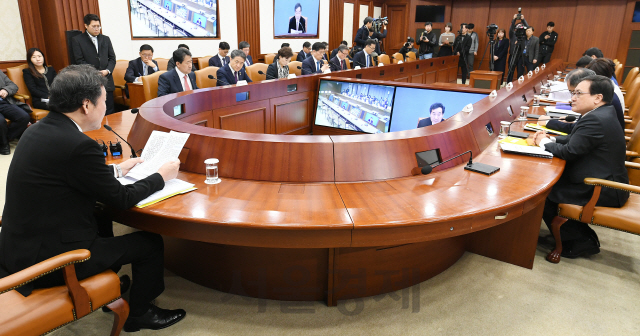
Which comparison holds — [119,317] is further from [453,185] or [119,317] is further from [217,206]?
[453,185]

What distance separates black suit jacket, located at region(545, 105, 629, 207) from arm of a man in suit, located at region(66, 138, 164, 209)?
2210 millimetres

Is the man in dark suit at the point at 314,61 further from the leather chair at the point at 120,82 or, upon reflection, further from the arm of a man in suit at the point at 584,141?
the arm of a man in suit at the point at 584,141

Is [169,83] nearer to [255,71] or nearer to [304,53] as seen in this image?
[255,71]

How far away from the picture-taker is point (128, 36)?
20.2 ft

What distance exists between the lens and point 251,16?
814cm

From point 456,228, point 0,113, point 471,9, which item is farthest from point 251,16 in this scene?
point 456,228

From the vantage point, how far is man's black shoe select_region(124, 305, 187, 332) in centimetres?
172

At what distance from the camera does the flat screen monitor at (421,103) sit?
13.3ft

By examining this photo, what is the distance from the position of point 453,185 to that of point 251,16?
23.8 feet

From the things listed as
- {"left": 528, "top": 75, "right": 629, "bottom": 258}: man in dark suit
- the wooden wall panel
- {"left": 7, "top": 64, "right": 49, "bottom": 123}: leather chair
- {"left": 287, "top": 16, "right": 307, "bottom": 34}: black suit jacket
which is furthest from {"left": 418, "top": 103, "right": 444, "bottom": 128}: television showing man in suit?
{"left": 287, "top": 16, "right": 307, "bottom": 34}: black suit jacket

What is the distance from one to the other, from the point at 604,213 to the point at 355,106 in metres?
2.89

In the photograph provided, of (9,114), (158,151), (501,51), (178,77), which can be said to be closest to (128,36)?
(9,114)

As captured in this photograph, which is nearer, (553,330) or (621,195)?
(553,330)

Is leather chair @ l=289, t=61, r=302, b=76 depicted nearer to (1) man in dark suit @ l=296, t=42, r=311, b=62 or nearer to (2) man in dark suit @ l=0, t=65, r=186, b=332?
(1) man in dark suit @ l=296, t=42, r=311, b=62
